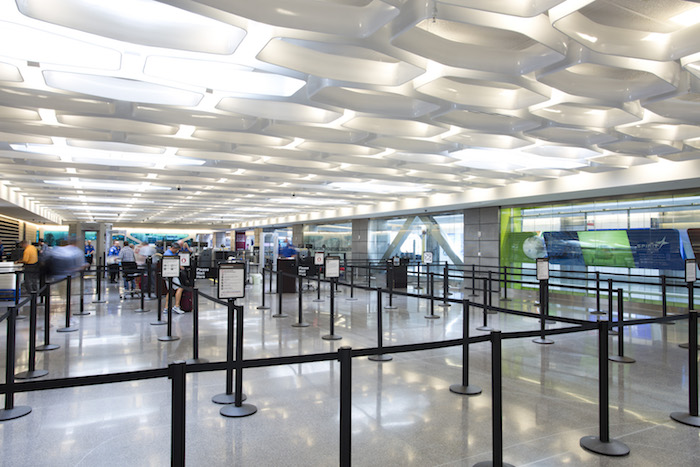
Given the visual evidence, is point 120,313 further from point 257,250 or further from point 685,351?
point 257,250

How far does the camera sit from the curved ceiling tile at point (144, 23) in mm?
3793

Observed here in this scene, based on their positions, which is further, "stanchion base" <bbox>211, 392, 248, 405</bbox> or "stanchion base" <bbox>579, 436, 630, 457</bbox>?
"stanchion base" <bbox>211, 392, 248, 405</bbox>

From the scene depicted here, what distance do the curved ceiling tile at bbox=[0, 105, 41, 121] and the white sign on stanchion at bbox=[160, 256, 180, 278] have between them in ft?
10.1

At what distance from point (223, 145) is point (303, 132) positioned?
93.3 inches

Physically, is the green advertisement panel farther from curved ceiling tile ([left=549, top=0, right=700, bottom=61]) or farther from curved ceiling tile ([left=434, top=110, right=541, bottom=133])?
curved ceiling tile ([left=549, top=0, right=700, bottom=61])

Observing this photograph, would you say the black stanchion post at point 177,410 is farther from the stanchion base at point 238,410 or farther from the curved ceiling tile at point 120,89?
the curved ceiling tile at point 120,89

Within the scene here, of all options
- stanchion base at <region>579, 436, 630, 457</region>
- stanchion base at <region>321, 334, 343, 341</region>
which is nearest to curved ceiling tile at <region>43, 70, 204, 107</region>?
stanchion base at <region>321, 334, 343, 341</region>

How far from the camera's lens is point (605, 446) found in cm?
373

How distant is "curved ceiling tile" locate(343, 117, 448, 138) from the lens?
754 cm

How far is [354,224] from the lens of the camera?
28.3 m

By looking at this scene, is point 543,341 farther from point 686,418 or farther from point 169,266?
point 169,266

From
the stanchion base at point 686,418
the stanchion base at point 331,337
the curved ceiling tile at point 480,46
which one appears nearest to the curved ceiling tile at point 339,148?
the stanchion base at point 331,337

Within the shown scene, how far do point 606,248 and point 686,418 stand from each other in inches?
479

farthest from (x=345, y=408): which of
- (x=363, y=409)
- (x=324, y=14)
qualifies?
(x=324, y=14)
